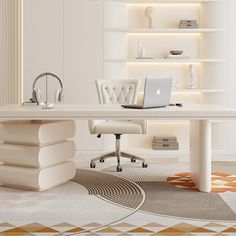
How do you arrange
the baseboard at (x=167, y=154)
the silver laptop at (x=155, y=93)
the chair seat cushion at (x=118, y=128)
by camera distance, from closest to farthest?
1. the silver laptop at (x=155, y=93)
2. the chair seat cushion at (x=118, y=128)
3. the baseboard at (x=167, y=154)

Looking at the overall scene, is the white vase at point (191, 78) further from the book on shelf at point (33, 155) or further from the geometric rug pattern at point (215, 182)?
the book on shelf at point (33, 155)

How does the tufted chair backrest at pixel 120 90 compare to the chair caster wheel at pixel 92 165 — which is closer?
the chair caster wheel at pixel 92 165

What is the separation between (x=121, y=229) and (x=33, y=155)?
4.59 feet

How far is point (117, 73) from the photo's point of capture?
7.18 m

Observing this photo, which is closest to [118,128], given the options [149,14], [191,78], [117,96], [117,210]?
[117,96]

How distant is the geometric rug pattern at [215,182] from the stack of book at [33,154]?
111cm

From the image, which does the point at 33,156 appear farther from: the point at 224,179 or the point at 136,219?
the point at 224,179

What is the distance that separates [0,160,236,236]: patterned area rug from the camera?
11.3 feet

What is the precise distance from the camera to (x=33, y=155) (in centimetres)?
454

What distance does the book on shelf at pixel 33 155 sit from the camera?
14.9 ft

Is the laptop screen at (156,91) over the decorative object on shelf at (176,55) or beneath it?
beneath

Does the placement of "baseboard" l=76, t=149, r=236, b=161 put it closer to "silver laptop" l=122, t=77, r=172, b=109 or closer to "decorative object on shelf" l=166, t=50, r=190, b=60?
"decorative object on shelf" l=166, t=50, r=190, b=60

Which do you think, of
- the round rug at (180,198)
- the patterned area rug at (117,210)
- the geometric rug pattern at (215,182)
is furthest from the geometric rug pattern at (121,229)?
the geometric rug pattern at (215,182)

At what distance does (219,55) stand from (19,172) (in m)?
3.60
